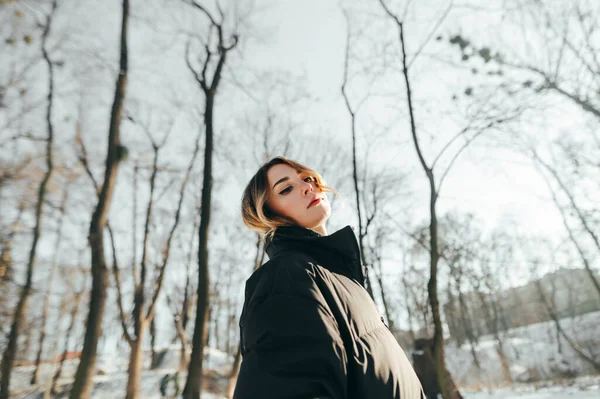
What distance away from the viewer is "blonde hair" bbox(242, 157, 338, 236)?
67.5 inches

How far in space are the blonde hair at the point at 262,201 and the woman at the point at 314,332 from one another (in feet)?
0.83

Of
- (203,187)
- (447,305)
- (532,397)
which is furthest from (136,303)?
(447,305)

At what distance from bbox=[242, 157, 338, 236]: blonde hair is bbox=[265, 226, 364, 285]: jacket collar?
23cm

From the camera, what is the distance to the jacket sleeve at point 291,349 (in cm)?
85

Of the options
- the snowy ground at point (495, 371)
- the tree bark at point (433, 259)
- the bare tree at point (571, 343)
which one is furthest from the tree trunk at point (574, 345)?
the tree bark at point (433, 259)

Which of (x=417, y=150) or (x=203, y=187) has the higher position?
(x=417, y=150)

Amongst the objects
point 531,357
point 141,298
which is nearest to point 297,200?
point 141,298

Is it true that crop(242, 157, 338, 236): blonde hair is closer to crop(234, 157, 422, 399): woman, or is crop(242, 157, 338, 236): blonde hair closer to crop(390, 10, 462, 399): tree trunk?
crop(234, 157, 422, 399): woman

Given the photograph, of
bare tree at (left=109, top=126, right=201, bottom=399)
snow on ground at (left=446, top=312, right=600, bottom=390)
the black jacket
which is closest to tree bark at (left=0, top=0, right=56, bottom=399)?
bare tree at (left=109, top=126, right=201, bottom=399)

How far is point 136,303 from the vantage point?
417 inches

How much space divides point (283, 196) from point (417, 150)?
7233mm

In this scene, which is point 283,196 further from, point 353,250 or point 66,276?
point 66,276

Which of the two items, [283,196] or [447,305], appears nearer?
[283,196]

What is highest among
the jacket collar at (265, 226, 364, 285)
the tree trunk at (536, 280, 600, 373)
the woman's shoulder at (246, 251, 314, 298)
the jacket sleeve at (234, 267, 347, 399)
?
the jacket collar at (265, 226, 364, 285)
